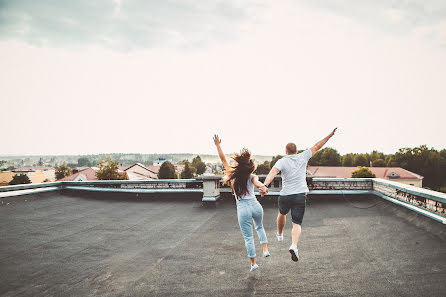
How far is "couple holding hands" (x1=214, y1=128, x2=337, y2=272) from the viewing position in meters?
4.47

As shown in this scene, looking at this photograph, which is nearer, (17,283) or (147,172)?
(17,283)

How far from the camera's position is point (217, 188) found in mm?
10500

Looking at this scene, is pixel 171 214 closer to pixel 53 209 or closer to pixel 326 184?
pixel 53 209

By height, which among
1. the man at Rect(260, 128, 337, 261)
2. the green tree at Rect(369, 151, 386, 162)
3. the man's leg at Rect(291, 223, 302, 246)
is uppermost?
the green tree at Rect(369, 151, 386, 162)

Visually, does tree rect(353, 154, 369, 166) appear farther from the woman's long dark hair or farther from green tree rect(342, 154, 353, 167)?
the woman's long dark hair

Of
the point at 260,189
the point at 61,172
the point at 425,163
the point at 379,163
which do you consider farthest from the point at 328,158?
the point at 260,189

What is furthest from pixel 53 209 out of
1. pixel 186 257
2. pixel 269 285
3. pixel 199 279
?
pixel 269 285

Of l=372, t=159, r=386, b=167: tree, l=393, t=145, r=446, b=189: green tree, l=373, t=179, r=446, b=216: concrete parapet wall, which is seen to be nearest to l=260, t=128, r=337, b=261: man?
l=373, t=179, r=446, b=216: concrete parapet wall

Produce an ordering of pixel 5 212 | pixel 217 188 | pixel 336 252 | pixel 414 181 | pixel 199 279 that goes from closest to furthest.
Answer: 1. pixel 199 279
2. pixel 336 252
3. pixel 5 212
4. pixel 217 188
5. pixel 414 181

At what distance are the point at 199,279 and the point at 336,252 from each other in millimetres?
2533

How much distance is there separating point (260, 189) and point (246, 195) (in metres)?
0.24

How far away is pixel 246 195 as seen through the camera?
Result: 4504 millimetres

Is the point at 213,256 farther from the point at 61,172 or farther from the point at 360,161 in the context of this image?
the point at 360,161

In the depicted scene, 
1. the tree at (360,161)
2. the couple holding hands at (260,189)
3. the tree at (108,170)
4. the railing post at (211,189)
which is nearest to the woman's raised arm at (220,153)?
the couple holding hands at (260,189)
